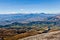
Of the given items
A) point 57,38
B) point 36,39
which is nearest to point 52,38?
point 57,38

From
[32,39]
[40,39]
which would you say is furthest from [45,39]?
[32,39]

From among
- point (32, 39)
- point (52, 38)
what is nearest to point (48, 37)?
point (52, 38)

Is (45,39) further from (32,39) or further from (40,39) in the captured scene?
(32,39)

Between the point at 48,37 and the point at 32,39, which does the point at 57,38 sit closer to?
the point at 48,37

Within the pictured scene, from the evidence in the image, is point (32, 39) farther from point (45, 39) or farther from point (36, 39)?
point (45, 39)

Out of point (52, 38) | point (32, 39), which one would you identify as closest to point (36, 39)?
point (32, 39)
